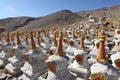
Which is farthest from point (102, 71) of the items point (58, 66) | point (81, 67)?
point (81, 67)

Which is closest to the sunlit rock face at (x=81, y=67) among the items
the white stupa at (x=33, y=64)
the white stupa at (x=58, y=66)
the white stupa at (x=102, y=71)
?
the white stupa at (x=58, y=66)

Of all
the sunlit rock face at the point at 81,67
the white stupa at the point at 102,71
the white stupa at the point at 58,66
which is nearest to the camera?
the white stupa at the point at 102,71

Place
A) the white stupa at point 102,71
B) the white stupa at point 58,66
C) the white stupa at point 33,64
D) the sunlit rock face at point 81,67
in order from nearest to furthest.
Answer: the white stupa at point 102,71
the white stupa at point 58,66
the sunlit rock face at point 81,67
the white stupa at point 33,64

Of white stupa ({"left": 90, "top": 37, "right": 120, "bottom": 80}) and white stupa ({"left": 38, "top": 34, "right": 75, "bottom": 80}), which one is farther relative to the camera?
white stupa ({"left": 38, "top": 34, "right": 75, "bottom": 80})

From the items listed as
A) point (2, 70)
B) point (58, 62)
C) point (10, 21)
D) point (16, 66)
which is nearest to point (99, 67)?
point (58, 62)

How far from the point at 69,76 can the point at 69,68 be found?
74 cm

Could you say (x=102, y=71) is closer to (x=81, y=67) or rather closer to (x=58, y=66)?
(x=58, y=66)

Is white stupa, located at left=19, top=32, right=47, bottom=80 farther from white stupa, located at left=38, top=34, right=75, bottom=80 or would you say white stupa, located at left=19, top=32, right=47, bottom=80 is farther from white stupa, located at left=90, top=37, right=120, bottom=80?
white stupa, located at left=90, top=37, right=120, bottom=80

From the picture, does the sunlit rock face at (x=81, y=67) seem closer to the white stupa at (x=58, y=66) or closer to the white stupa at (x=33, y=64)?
the white stupa at (x=58, y=66)

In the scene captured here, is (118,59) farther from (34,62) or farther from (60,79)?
(34,62)

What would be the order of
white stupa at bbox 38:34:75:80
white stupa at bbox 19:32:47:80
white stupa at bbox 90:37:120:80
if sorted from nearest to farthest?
white stupa at bbox 90:37:120:80 → white stupa at bbox 38:34:75:80 → white stupa at bbox 19:32:47:80

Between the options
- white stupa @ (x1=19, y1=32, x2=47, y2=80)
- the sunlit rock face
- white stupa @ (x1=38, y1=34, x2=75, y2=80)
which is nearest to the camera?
white stupa @ (x1=38, y1=34, x2=75, y2=80)

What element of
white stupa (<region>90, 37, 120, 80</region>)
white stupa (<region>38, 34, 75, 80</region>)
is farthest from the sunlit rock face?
white stupa (<region>90, 37, 120, 80</region>)

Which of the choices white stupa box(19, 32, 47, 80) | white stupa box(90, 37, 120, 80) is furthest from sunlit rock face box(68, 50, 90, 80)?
white stupa box(19, 32, 47, 80)
